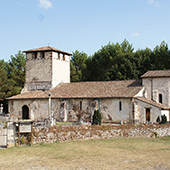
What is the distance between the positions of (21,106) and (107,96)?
13609mm

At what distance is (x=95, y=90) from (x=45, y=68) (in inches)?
384

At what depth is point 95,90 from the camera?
38.6 m

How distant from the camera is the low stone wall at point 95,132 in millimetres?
21031

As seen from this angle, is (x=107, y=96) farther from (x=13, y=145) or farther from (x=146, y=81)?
(x=13, y=145)

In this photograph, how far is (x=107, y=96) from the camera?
3600 cm

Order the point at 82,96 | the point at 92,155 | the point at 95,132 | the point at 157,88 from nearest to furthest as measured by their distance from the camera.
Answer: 1. the point at 92,155
2. the point at 95,132
3. the point at 157,88
4. the point at 82,96

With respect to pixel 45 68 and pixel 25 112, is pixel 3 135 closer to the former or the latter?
pixel 25 112

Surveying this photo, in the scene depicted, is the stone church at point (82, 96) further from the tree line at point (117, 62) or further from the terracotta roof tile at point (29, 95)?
the tree line at point (117, 62)

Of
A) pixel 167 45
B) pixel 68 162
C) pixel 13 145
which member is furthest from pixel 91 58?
pixel 68 162

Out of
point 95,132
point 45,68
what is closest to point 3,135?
point 95,132

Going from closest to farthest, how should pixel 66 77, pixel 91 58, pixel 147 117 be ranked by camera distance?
pixel 147 117
pixel 66 77
pixel 91 58

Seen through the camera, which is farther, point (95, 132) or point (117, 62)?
point (117, 62)

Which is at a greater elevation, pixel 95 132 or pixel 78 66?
pixel 78 66

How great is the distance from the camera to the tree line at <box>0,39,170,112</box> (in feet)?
169
